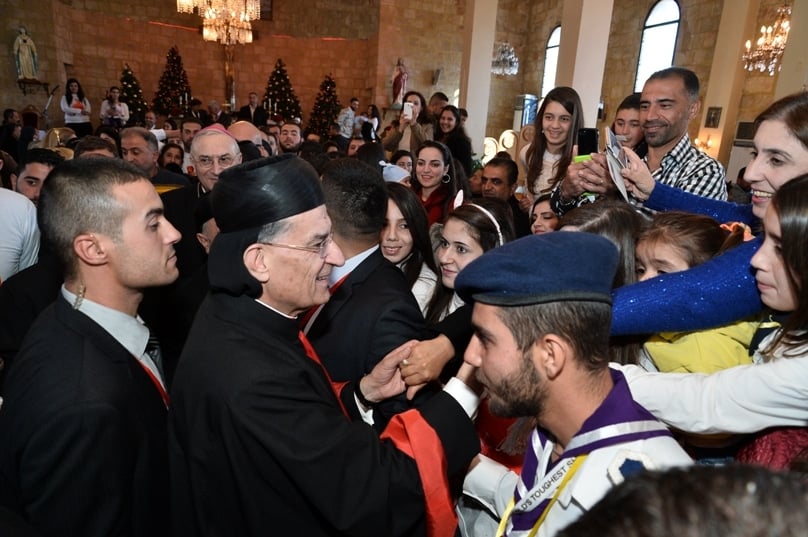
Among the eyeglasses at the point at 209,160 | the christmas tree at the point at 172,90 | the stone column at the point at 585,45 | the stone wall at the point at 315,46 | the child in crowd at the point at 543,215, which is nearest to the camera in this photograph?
the child in crowd at the point at 543,215

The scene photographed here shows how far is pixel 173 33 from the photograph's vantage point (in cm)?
1780

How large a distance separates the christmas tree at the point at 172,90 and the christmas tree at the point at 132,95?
895 mm

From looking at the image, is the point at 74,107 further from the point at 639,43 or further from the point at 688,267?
the point at 639,43

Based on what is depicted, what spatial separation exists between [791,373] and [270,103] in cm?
1875

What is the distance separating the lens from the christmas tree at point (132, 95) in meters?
15.5

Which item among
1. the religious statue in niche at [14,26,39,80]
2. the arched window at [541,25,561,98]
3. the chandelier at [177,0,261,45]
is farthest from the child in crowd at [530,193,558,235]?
the arched window at [541,25,561,98]

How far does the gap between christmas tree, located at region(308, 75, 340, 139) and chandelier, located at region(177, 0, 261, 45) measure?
3.46 m

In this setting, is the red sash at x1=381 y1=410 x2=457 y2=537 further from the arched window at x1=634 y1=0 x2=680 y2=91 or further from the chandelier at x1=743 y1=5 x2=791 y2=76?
the arched window at x1=634 y1=0 x2=680 y2=91

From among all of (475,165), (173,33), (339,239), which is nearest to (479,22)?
(475,165)

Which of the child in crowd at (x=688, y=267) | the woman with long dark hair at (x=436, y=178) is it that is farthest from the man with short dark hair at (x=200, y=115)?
the child in crowd at (x=688, y=267)

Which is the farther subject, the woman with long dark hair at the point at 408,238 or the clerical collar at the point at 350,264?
the woman with long dark hair at the point at 408,238

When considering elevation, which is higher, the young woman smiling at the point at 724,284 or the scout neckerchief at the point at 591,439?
the young woman smiling at the point at 724,284

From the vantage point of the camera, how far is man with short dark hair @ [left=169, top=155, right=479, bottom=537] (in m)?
1.26

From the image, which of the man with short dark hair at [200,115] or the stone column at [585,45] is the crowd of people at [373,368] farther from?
the man with short dark hair at [200,115]
